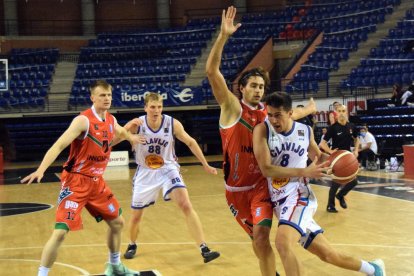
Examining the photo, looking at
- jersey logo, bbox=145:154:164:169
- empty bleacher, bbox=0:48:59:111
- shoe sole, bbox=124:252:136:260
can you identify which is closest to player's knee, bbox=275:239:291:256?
shoe sole, bbox=124:252:136:260

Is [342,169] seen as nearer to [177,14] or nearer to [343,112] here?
[343,112]

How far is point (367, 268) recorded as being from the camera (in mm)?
5059

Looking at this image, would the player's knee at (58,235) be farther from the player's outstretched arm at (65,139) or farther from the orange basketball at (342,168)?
the orange basketball at (342,168)

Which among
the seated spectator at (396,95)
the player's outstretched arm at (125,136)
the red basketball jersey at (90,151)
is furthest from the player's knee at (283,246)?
the seated spectator at (396,95)

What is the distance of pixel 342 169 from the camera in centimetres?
521

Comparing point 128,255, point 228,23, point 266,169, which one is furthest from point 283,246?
point 128,255

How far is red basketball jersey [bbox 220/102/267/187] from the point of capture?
509 cm

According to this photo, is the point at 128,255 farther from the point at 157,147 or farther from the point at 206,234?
the point at 206,234

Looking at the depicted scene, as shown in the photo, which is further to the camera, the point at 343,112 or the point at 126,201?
the point at 126,201

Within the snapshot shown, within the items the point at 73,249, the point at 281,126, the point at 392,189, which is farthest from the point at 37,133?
the point at 281,126

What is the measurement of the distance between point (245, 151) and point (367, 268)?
142 centimetres

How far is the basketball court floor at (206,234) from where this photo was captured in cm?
644

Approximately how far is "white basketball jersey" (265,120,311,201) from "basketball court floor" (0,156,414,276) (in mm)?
1497

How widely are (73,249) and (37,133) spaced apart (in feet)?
61.4
